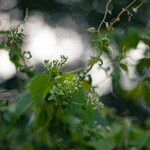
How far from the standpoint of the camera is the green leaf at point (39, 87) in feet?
3.22

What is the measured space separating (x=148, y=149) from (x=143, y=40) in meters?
0.24

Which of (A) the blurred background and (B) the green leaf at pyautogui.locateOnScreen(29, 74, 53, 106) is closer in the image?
(B) the green leaf at pyautogui.locateOnScreen(29, 74, 53, 106)

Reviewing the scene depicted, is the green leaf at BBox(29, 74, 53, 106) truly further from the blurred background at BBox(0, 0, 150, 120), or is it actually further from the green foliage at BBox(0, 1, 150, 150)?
the blurred background at BBox(0, 0, 150, 120)

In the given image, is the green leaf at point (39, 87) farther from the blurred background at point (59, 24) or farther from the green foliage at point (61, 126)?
the blurred background at point (59, 24)

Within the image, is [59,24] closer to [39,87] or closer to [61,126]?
[39,87]

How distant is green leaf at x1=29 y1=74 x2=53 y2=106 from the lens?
38.6 inches

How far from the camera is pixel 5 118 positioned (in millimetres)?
883

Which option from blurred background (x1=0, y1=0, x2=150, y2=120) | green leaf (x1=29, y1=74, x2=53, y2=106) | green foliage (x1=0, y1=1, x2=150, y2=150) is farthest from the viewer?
blurred background (x1=0, y1=0, x2=150, y2=120)

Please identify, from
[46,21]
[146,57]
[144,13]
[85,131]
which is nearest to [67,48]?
[46,21]

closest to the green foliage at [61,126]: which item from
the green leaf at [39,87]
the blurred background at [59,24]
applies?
the green leaf at [39,87]

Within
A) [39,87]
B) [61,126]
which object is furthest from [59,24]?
[61,126]

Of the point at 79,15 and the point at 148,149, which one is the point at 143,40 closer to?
the point at 148,149

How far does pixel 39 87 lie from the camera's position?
3.27ft

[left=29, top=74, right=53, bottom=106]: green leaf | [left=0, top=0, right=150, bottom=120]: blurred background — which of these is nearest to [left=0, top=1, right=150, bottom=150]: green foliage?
[left=29, top=74, right=53, bottom=106]: green leaf
